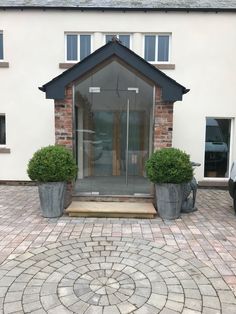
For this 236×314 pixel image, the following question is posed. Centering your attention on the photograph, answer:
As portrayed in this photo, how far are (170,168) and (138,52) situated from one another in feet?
16.0

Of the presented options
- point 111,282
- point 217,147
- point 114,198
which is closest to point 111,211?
point 114,198

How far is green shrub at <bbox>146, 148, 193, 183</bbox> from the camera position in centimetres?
595

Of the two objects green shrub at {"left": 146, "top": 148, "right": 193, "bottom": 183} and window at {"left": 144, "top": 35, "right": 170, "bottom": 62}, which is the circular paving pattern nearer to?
green shrub at {"left": 146, "top": 148, "right": 193, "bottom": 183}

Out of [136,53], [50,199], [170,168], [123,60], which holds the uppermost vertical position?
[136,53]

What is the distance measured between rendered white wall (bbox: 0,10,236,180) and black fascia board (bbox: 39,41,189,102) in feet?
9.05

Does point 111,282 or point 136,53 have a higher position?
point 136,53

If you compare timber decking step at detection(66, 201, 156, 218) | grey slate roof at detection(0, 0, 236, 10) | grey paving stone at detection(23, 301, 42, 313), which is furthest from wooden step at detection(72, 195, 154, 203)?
grey slate roof at detection(0, 0, 236, 10)

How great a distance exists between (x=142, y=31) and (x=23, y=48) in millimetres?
3873

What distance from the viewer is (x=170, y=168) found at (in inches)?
235

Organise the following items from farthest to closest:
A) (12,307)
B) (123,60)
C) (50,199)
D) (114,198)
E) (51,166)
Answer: (114,198) → (123,60) → (50,199) → (51,166) → (12,307)

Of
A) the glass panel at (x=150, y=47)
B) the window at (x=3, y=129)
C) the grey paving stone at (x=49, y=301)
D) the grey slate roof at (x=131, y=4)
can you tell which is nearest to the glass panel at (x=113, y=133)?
the glass panel at (x=150, y=47)

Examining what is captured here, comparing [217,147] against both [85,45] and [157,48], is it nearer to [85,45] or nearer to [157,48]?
[157,48]

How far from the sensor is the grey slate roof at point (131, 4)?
901 centimetres

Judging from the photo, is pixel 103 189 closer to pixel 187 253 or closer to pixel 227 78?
pixel 187 253
